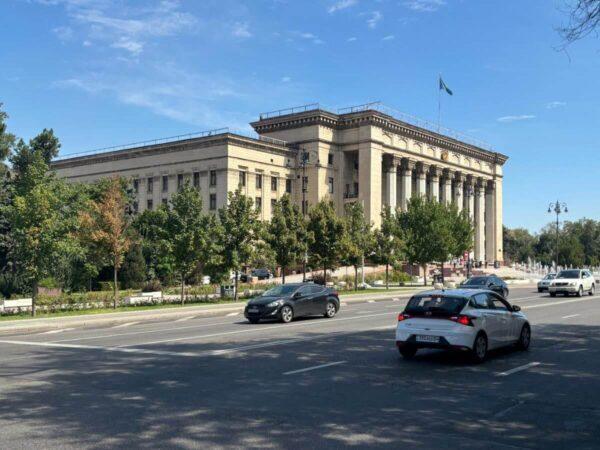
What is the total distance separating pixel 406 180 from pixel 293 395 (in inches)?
3381

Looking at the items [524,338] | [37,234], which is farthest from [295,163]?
[524,338]

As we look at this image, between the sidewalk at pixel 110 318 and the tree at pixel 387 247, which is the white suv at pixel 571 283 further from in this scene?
the sidewalk at pixel 110 318

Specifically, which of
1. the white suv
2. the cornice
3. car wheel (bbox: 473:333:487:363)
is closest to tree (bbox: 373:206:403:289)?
the white suv

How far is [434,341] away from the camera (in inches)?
497

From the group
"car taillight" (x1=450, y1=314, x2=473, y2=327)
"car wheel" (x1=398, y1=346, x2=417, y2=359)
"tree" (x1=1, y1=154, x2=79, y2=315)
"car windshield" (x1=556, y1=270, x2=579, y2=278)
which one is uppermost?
"tree" (x1=1, y1=154, x2=79, y2=315)

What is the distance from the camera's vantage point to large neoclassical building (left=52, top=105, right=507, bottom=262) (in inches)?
3123

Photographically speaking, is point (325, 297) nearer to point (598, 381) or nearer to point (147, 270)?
point (598, 381)

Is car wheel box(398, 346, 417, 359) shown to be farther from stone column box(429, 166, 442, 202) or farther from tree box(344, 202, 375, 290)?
stone column box(429, 166, 442, 202)

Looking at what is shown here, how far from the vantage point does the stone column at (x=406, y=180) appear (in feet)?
304

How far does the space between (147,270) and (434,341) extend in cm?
4397

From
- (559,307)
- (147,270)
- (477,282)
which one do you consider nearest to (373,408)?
(559,307)

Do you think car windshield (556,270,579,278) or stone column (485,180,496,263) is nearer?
car windshield (556,270,579,278)

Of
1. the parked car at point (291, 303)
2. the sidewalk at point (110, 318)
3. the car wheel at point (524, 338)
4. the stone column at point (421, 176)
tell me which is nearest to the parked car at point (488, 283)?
the sidewalk at point (110, 318)

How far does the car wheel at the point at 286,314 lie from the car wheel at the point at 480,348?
11.1 meters
